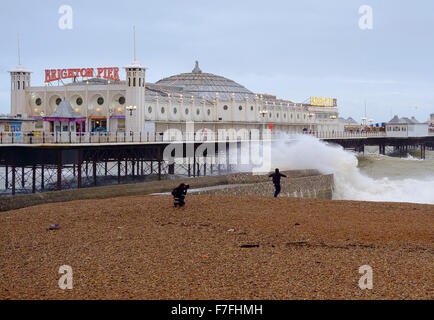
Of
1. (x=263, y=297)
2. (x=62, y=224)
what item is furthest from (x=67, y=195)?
(x=263, y=297)

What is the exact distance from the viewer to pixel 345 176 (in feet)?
150

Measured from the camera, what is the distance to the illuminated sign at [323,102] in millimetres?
94250

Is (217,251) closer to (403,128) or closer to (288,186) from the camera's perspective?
(288,186)

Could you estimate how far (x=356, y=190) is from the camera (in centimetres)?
4291

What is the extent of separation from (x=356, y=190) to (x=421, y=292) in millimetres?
33424

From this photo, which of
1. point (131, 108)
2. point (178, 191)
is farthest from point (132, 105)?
point (178, 191)

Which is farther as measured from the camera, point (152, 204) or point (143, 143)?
point (143, 143)

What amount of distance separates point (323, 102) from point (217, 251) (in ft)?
286

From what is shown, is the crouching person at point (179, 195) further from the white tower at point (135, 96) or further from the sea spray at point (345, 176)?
the white tower at point (135, 96)

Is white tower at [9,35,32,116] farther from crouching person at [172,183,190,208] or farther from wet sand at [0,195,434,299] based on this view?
crouching person at [172,183,190,208]

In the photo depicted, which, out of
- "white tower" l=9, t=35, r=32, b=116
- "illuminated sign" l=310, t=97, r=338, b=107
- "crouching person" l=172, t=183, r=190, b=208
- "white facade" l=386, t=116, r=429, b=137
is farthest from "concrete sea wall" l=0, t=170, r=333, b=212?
"white facade" l=386, t=116, r=429, b=137

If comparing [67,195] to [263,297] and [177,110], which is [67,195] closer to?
[263,297]

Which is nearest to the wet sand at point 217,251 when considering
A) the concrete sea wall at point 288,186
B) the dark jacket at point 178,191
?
the dark jacket at point 178,191

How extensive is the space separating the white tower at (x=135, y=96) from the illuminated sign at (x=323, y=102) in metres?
54.1
